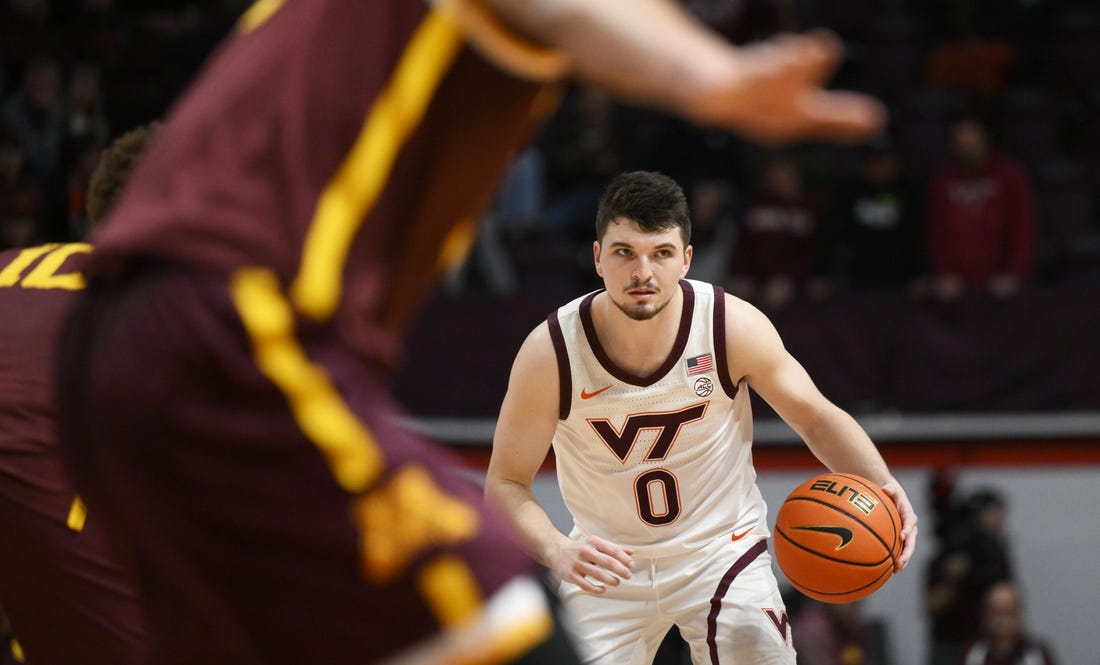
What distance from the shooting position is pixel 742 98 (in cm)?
211

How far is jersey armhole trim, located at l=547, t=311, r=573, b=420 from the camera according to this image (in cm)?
567

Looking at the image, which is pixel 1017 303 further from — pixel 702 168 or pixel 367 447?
pixel 367 447

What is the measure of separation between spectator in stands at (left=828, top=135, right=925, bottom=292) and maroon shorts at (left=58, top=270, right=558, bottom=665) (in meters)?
10.2

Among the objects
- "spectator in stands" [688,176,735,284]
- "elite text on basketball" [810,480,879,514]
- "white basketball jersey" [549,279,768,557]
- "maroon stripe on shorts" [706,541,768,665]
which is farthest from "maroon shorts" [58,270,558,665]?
"spectator in stands" [688,176,735,284]

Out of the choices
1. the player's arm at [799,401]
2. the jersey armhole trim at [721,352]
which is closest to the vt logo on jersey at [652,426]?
the jersey armhole trim at [721,352]

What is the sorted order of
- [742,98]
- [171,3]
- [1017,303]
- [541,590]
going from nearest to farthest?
[742,98]
[541,590]
[1017,303]
[171,3]

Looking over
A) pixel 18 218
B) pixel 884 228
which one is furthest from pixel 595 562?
pixel 18 218

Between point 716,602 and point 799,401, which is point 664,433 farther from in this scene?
point 716,602

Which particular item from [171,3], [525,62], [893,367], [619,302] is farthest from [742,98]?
[171,3]

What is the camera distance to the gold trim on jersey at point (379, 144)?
90.0 inches

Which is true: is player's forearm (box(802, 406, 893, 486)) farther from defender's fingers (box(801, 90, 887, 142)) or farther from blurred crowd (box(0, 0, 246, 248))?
blurred crowd (box(0, 0, 246, 248))

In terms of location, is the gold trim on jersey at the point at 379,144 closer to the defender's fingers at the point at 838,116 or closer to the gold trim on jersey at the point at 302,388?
the gold trim on jersey at the point at 302,388

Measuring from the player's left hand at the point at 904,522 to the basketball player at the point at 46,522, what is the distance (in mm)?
2608

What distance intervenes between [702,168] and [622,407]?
23.1 feet
